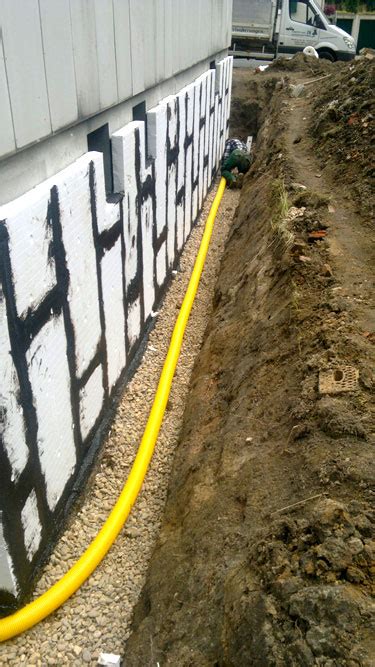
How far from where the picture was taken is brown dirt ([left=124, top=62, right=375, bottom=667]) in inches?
96.5

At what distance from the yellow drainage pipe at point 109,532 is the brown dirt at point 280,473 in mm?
318

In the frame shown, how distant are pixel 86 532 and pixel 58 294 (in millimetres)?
1977

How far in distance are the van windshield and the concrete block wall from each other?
765 inches

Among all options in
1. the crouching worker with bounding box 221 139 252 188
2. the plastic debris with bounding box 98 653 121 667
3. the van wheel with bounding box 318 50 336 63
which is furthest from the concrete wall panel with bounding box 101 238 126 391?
the van wheel with bounding box 318 50 336 63

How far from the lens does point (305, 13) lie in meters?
22.5

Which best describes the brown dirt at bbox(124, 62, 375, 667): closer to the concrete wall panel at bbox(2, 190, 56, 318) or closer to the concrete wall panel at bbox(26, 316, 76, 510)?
the concrete wall panel at bbox(26, 316, 76, 510)

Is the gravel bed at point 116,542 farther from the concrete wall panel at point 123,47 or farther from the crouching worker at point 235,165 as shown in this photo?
the crouching worker at point 235,165

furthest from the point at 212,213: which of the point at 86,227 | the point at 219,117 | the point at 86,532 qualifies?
the point at 86,532

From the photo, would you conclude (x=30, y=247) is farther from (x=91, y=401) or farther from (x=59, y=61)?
(x=91, y=401)

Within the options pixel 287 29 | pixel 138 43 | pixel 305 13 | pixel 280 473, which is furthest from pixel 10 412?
pixel 305 13

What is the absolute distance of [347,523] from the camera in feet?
8.77

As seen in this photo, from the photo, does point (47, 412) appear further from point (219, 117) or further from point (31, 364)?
point (219, 117)

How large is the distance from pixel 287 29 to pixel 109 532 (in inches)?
940

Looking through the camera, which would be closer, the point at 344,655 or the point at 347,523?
the point at 344,655
